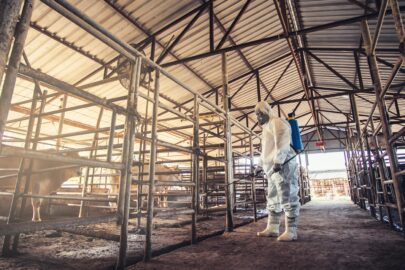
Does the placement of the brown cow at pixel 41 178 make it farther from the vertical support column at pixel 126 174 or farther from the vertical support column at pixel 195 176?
the vertical support column at pixel 126 174

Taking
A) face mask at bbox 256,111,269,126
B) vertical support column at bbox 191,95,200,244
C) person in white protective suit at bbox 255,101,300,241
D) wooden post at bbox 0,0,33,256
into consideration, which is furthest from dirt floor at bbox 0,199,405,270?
face mask at bbox 256,111,269,126

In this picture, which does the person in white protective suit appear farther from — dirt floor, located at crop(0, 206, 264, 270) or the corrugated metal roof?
the corrugated metal roof

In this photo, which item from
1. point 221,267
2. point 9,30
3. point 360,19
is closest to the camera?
point 9,30

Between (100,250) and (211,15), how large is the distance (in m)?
5.75

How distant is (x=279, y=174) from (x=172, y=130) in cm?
173

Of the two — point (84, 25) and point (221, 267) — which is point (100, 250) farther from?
point (84, 25)

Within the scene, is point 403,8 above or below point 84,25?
above

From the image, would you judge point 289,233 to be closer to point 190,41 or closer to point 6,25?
point 6,25

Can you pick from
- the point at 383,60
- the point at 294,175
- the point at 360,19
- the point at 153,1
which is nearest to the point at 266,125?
the point at 294,175

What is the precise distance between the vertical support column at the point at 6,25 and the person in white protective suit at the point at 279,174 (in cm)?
285

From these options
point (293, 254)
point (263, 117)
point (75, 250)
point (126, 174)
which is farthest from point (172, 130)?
point (293, 254)

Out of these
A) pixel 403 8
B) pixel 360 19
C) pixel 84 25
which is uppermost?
pixel 403 8

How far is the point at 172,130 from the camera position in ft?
12.3

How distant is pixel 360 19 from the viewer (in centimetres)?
525
